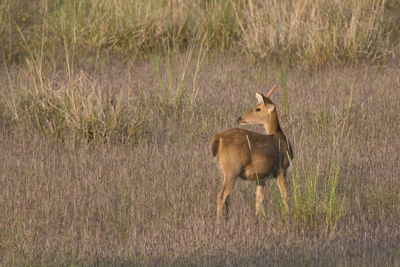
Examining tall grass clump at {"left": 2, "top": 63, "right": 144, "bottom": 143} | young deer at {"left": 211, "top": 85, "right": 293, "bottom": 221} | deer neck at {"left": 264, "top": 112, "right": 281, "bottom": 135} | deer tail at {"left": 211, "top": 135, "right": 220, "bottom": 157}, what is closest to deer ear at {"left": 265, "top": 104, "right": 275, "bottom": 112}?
deer neck at {"left": 264, "top": 112, "right": 281, "bottom": 135}

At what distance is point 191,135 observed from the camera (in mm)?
8523

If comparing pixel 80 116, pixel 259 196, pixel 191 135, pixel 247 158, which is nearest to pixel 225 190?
pixel 247 158

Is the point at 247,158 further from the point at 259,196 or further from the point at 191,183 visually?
the point at 191,183

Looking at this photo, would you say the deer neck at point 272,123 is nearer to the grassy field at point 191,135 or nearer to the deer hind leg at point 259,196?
the grassy field at point 191,135

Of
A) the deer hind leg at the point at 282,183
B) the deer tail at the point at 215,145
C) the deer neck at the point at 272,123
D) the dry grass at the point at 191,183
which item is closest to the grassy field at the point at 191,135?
the dry grass at the point at 191,183

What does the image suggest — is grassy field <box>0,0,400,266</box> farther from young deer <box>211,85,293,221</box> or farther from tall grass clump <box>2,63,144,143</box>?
young deer <box>211,85,293,221</box>

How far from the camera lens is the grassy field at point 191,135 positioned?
5629 mm

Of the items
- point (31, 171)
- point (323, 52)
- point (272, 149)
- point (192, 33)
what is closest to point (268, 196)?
point (272, 149)

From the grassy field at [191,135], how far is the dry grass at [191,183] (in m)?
0.02

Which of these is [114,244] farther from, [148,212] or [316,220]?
[316,220]

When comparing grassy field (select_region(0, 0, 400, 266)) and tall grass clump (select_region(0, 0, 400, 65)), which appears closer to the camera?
grassy field (select_region(0, 0, 400, 266))

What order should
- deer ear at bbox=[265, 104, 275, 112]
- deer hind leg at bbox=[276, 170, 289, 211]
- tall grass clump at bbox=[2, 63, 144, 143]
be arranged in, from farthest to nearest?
tall grass clump at bbox=[2, 63, 144, 143], deer ear at bbox=[265, 104, 275, 112], deer hind leg at bbox=[276, 170, 289, 211]

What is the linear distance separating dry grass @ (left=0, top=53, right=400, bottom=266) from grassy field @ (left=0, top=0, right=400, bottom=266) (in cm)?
2

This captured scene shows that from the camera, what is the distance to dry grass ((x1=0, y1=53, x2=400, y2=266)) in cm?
549
